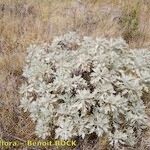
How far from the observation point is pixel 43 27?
5402mm

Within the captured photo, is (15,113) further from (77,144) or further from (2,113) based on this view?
(77,144)

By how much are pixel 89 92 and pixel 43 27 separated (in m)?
1.96

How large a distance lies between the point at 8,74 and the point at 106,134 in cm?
152

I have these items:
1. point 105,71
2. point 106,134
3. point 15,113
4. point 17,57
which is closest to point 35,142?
point 15,113

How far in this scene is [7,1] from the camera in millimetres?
6156

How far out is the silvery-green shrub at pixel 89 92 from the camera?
3697 millimetres

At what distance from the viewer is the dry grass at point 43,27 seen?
13.1 ft

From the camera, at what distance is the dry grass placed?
3992 millimetres

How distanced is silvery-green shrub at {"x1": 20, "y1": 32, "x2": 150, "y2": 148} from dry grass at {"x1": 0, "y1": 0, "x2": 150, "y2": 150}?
0.57ft

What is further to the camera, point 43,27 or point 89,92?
point 43,27

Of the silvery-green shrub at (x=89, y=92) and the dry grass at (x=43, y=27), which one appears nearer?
the silvery-green shrub at (x=89, y=92)

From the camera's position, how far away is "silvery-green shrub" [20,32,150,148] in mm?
3697

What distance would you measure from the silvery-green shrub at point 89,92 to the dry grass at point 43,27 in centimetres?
17

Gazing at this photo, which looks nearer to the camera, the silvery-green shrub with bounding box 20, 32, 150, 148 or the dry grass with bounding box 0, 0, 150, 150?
the silvery-green shrub with bounding box 20, 32, 150, 148
